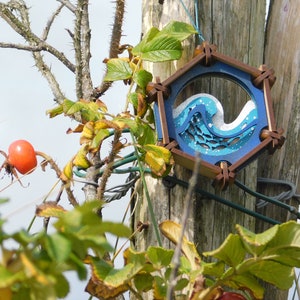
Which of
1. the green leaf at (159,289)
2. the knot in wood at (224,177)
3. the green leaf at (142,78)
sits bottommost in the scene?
the green leaf at (159,289)

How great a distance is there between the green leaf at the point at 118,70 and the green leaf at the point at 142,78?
0.17 ft

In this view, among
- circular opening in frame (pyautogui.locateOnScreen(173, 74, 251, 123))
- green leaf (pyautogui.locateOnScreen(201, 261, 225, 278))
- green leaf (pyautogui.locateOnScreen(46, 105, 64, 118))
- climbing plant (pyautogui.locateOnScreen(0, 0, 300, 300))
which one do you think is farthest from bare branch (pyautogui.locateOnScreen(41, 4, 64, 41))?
green leaf (pyautogui.locateOnScreen(201, 261, 225, 278))

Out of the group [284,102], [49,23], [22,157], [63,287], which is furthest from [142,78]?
[63,287]

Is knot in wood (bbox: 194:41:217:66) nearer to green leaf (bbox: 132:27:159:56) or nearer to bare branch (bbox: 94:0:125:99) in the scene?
green leaf (bbox: 132:27:159:56)

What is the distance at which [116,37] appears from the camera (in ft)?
11.6

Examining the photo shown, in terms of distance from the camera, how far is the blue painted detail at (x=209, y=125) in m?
2.84

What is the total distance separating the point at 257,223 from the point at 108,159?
1.84 ft

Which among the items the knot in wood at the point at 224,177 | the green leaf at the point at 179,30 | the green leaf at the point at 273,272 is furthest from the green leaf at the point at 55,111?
the green leaf at the point at 273,272

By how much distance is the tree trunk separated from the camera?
3211mm

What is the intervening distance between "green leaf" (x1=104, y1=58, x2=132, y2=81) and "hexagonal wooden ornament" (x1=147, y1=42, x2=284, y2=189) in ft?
0.53

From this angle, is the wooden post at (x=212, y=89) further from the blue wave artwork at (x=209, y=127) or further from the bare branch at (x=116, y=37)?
the bare branch at (x=116, y=37)

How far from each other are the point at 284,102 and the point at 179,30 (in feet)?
1.77

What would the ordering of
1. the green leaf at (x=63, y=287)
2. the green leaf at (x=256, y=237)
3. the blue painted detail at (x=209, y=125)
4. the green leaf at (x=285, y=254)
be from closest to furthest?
the green leaf at (x=63, y=287) → the green leaf at (x=256, y=237) → the green leaf at (x=285, y=254) → the blue painted detail at (x=209, y=125)

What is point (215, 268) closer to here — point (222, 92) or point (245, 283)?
point (245, 283)
